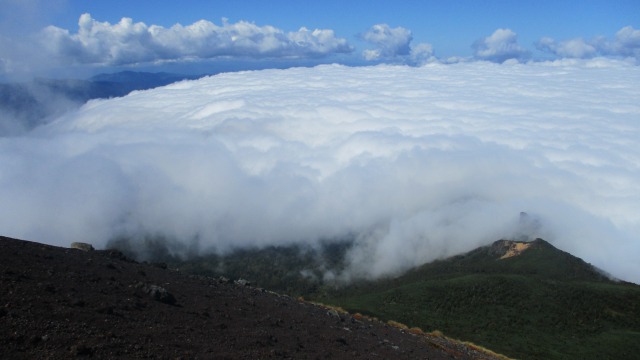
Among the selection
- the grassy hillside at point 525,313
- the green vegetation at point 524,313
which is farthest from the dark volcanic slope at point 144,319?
the grassy hillside at point 525,313

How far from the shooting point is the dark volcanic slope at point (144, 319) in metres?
26.7

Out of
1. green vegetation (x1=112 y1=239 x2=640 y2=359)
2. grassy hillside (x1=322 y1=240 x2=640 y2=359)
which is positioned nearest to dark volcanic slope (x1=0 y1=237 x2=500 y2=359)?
green vegetation (x1=112 y1=239 x2=640 y2=359)

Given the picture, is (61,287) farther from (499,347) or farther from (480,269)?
(480,269)

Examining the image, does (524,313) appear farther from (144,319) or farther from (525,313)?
(144,319)

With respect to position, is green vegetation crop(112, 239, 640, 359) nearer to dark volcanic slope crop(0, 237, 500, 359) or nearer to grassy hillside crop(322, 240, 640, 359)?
grassy hillside crop(322, 240, 640, 359)

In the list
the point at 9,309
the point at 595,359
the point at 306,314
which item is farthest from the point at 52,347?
the point at 595,359

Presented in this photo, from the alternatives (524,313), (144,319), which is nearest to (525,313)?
(524,313)

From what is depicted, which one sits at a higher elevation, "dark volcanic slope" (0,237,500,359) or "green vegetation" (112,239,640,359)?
"dark volcanic slope" (0,237,500,359)

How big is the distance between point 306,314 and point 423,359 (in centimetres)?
1300

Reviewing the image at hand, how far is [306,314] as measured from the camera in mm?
49781

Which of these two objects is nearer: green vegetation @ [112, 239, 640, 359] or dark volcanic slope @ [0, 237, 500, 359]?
dark volcanic slope @ [0, 237, 500, 359]

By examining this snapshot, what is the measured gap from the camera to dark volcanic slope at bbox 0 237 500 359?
26.7 m

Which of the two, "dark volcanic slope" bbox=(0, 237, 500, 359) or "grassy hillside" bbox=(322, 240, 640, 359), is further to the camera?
"grassy hillside" bbox=(322, 240, 640, 359)

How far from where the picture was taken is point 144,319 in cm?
3247
